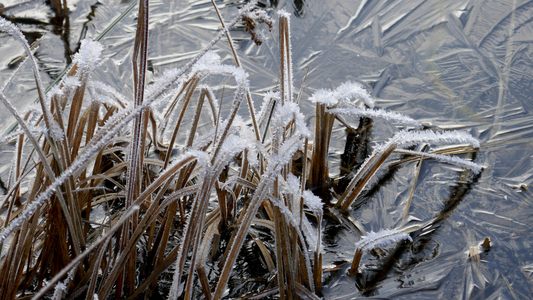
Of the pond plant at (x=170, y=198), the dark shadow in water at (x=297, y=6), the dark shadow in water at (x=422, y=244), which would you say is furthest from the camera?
the dark shadow in water at (x=297, y=6)

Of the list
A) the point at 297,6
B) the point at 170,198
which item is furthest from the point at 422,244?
Result: the point at 297,6

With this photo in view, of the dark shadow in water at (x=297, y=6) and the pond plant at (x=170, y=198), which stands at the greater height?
the dark shadow in water at (x=297, y=6)

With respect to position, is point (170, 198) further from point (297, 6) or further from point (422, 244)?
point (297, 6)

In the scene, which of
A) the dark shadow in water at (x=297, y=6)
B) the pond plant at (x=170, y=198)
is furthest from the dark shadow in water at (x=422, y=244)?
the dark shadow in water at (x=297, y=6)

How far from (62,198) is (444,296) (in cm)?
92

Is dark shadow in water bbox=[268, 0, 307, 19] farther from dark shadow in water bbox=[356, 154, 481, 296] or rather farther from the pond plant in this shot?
dark shadow in water bbox=[356, 154, 481, 296]

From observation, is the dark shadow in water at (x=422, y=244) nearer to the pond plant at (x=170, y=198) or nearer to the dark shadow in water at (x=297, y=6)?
the pond plant at (x=170, y=198)

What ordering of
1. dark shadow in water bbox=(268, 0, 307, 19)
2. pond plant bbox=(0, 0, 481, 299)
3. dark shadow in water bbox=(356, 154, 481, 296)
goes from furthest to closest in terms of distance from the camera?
dark shadow in water bbox=(268, 0, 307, 19) → dark shadow in water bbox=(356, 154, 481, 296) → pond plant bbox=(0, 0, 481, 299)

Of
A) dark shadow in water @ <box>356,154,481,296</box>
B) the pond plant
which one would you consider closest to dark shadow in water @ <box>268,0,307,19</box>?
the pond plant

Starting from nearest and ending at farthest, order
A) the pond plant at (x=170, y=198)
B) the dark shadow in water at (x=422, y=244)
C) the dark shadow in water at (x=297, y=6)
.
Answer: the pond plant at (x=170, y=198)
the dark shadow in water at (x=422, y=244)
the dark shadow in water at (x=297, y=6)

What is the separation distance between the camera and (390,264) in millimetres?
1064

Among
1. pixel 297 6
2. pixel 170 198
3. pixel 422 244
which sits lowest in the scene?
pixel 422 244

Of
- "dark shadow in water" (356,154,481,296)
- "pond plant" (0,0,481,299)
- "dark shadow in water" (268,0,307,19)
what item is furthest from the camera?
"dark shadow in water" (268,0,307,19)

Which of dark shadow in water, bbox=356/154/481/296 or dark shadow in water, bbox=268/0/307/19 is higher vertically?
dark shadow in water, bbox=268/0/307/19
